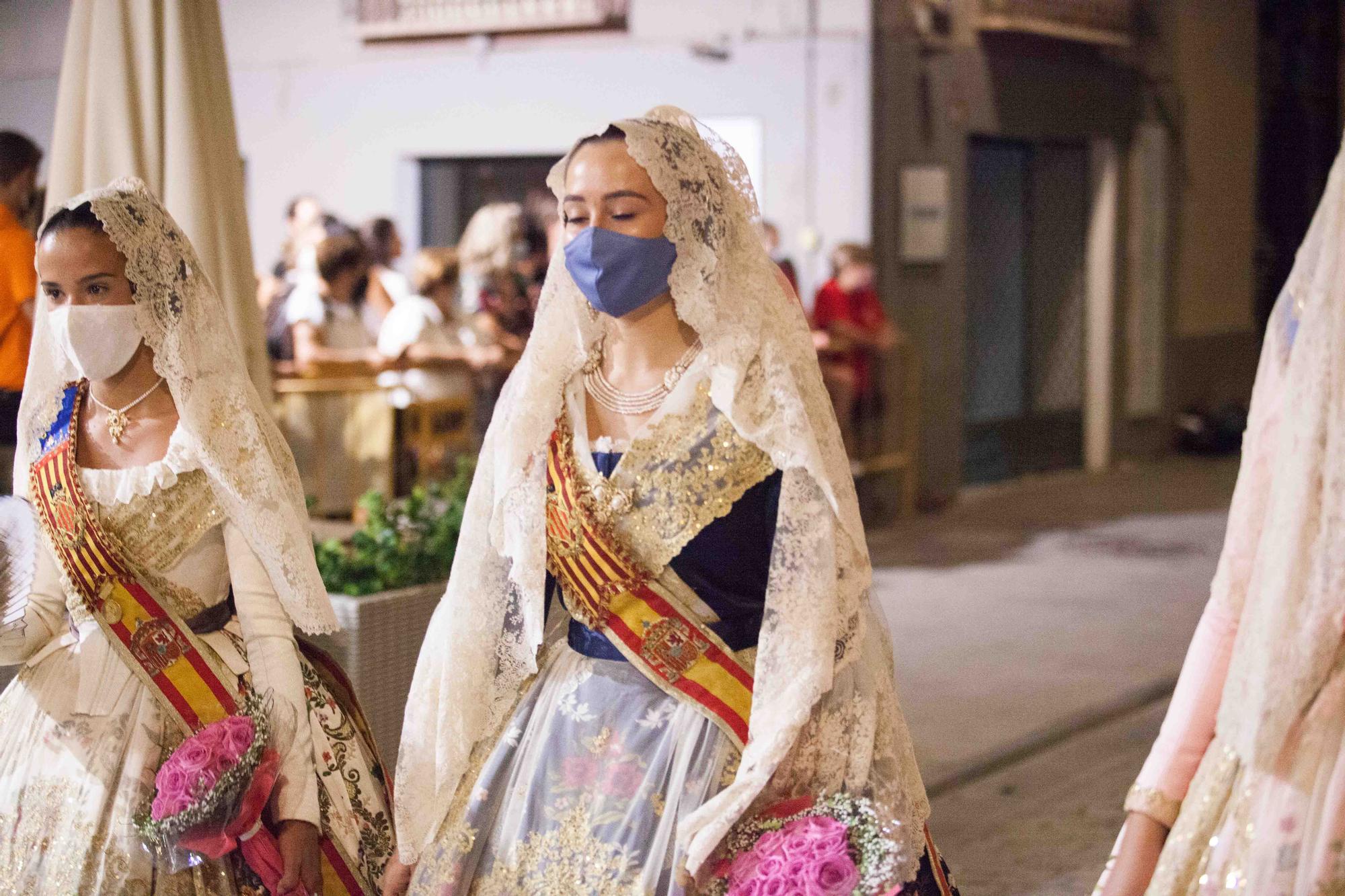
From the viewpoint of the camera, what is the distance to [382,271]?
336 inches

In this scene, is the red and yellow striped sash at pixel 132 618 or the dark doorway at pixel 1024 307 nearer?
the red and yellow striped sash at pixel 132 618

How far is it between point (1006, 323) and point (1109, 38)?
233cm

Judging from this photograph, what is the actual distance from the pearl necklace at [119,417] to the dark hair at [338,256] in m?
4.60

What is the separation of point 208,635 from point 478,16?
29.7 ft

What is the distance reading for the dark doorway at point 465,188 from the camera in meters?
11.8

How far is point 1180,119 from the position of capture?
1418cm

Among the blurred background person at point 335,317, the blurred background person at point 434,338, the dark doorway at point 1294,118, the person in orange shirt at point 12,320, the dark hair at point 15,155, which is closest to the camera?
the person in orange shirt at point 12,320

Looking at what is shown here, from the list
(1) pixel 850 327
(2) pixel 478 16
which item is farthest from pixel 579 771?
(2) pixel 478 16

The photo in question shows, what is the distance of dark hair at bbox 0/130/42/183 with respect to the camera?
15.6 ft

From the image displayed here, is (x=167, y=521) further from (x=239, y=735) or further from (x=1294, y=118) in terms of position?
(x=1294, y=118)

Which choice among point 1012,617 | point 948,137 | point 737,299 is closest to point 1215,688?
point 737,299

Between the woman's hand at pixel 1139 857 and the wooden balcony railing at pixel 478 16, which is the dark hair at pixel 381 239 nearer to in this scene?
the wooden balcony railing at pixel 478 16

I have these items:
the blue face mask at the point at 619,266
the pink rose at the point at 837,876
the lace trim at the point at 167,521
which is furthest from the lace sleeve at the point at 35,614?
the pink rose at the point at 837,876

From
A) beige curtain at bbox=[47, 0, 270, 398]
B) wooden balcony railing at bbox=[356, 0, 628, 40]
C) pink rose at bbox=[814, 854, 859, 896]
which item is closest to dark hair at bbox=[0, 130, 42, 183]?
beige curtain at bbox=[47, 0, 270, 398]
